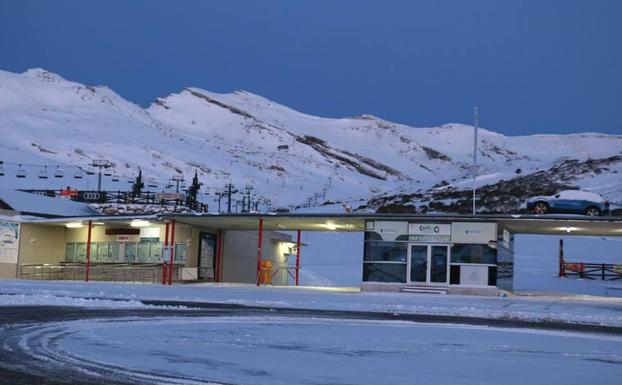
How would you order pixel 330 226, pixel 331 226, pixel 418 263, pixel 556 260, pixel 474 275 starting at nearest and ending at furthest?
pixel 474 275
pixel 418 263
pixel 331 226
pixel 330 226
pixel 556 260

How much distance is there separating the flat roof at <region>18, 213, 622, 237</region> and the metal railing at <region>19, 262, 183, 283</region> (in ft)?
7.43

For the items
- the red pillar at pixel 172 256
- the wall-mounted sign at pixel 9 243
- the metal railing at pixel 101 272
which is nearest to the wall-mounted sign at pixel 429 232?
the red pillar at pixel 172 256

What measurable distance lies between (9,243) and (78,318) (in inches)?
951

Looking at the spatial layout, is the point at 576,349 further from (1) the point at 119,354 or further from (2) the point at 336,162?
(2) the point at 336,162

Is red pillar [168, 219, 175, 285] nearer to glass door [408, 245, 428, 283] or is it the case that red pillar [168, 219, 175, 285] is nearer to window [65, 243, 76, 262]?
window [65, 243, 76, 262]

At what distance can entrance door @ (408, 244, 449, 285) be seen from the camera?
3212cm

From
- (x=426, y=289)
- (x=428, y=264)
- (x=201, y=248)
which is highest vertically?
(x=201, y=248)

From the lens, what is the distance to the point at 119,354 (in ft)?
36.4

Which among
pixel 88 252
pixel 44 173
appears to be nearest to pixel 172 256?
pixel 88 252

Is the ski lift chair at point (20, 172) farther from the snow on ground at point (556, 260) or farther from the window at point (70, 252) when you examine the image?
the snow on ground at point (556, 260)

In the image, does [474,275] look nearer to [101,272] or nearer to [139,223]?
[139,223]

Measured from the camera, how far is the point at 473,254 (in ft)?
104

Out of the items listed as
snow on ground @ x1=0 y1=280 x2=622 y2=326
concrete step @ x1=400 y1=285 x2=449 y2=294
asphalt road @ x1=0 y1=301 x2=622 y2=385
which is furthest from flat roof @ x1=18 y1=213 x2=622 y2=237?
asphalt road @ x1=0 y1=301 x2=622 y2=385

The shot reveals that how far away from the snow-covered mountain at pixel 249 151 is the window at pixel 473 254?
132 feet
